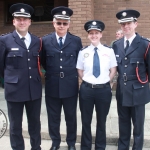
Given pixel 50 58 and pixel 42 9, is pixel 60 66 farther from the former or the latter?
pixel 42 9

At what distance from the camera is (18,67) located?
9.97ft

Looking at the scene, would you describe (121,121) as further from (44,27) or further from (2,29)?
(2,29)

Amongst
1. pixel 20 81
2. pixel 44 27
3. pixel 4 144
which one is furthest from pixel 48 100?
pixel 44 27

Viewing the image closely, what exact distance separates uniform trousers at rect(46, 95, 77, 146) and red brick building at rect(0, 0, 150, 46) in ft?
9.55

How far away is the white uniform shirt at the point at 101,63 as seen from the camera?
126 inches

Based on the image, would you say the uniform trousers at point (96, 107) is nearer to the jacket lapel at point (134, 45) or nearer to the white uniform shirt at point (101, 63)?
the white uniform shirt at point (101, 63)

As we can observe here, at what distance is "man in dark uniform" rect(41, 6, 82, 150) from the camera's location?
10.8 ft

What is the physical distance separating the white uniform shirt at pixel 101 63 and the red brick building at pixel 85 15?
284cm

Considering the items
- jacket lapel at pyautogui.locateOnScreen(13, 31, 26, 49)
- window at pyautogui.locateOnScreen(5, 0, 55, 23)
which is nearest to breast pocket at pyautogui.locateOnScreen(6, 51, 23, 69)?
jacket lapel at pyautogui.locateOnScreen(13, 31, 26, 49)

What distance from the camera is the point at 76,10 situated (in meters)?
6.02

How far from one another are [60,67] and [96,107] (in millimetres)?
747

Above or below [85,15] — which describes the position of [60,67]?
below

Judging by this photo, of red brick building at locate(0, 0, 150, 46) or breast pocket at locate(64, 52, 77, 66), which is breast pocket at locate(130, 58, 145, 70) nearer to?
breast pocket at locate(64, 52, 77, 66)

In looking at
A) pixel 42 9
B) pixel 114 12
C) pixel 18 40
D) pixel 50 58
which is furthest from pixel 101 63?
pixel 42 9
